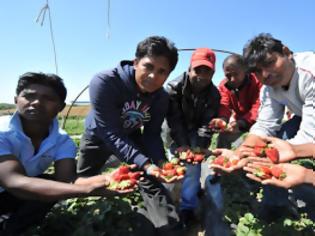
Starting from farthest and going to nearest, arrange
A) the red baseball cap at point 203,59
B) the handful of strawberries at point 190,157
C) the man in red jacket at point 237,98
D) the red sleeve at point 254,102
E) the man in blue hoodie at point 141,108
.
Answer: the red sleeve at point 254,102 → the man in red jacket at point 237,98 → the red baseball cap at point 203,59 → the handful of strawberries at point 190,157 → the man in blue hoodie at point 141,108

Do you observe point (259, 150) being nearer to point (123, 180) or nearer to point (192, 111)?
point (192, 111)

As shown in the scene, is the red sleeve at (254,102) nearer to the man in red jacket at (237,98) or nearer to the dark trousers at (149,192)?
the man in red jacket at (237,98)

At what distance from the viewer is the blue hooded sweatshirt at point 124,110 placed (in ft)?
9.60

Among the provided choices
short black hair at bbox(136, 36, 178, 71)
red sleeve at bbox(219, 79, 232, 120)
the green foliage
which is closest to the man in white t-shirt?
short black hair at bbox(136, 36, 178, 71)

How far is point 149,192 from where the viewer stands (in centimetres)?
309

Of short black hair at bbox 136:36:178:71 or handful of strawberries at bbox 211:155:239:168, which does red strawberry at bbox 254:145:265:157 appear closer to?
handful of strawberries at bbox 211:155:239:168

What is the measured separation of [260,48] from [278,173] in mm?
1041

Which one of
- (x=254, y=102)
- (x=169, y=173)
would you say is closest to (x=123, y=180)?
(x=169, y=173)

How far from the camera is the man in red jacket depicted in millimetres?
4125

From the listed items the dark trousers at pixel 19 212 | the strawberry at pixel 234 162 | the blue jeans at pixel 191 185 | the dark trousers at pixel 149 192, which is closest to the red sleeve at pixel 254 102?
the blue jeans at pixel 191 185

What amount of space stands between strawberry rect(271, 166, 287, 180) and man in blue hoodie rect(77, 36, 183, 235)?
86cm

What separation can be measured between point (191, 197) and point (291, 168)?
1281mm

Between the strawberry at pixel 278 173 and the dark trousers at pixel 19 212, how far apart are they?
177 centimetres

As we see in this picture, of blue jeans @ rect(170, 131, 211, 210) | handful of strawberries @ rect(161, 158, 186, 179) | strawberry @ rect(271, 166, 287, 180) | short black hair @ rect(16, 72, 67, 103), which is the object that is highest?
short black hair @ rect(16, 72, 67, 103)
